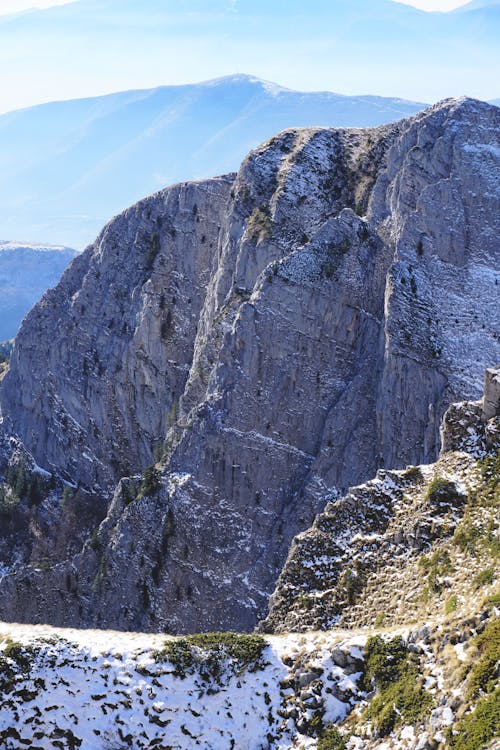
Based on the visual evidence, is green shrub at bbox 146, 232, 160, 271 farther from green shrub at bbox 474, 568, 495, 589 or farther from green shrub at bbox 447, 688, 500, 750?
green shrub at bbox 447, 688, 500, 750

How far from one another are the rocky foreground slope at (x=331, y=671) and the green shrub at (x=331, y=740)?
0.04 metres

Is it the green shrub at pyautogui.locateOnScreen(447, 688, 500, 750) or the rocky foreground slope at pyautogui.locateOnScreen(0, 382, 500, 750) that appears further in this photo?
the rocky foreground slope at pyautogui.locateOnScreen(0, 382, 500, 750)

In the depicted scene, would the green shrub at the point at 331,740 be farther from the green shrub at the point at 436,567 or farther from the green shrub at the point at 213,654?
the green shrub at the point at 436,567

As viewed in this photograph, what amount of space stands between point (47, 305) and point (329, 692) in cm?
11362

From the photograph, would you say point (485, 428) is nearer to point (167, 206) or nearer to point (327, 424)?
point (327, 424)

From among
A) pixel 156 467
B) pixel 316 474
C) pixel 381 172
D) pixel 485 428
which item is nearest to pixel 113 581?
pixel 156 467

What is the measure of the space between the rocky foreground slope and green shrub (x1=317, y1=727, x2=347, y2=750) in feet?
0.15

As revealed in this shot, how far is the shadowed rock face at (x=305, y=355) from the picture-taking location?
7038cm

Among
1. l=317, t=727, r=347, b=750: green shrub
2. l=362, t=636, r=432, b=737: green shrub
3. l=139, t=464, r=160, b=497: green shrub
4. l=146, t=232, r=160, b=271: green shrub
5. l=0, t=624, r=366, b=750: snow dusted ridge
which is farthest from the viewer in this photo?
l=146, t=232, r=160, b=271: green shrub

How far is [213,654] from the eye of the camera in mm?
32406

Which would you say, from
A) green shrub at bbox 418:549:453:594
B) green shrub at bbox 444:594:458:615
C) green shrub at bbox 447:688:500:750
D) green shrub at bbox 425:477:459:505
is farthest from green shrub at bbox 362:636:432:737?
green shrub at bbox 425:477:459:505

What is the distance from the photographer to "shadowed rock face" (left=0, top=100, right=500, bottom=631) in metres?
70.4

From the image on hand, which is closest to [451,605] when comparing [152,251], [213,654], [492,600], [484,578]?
[484,578]

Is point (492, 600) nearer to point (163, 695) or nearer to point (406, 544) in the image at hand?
point (406, 544)
